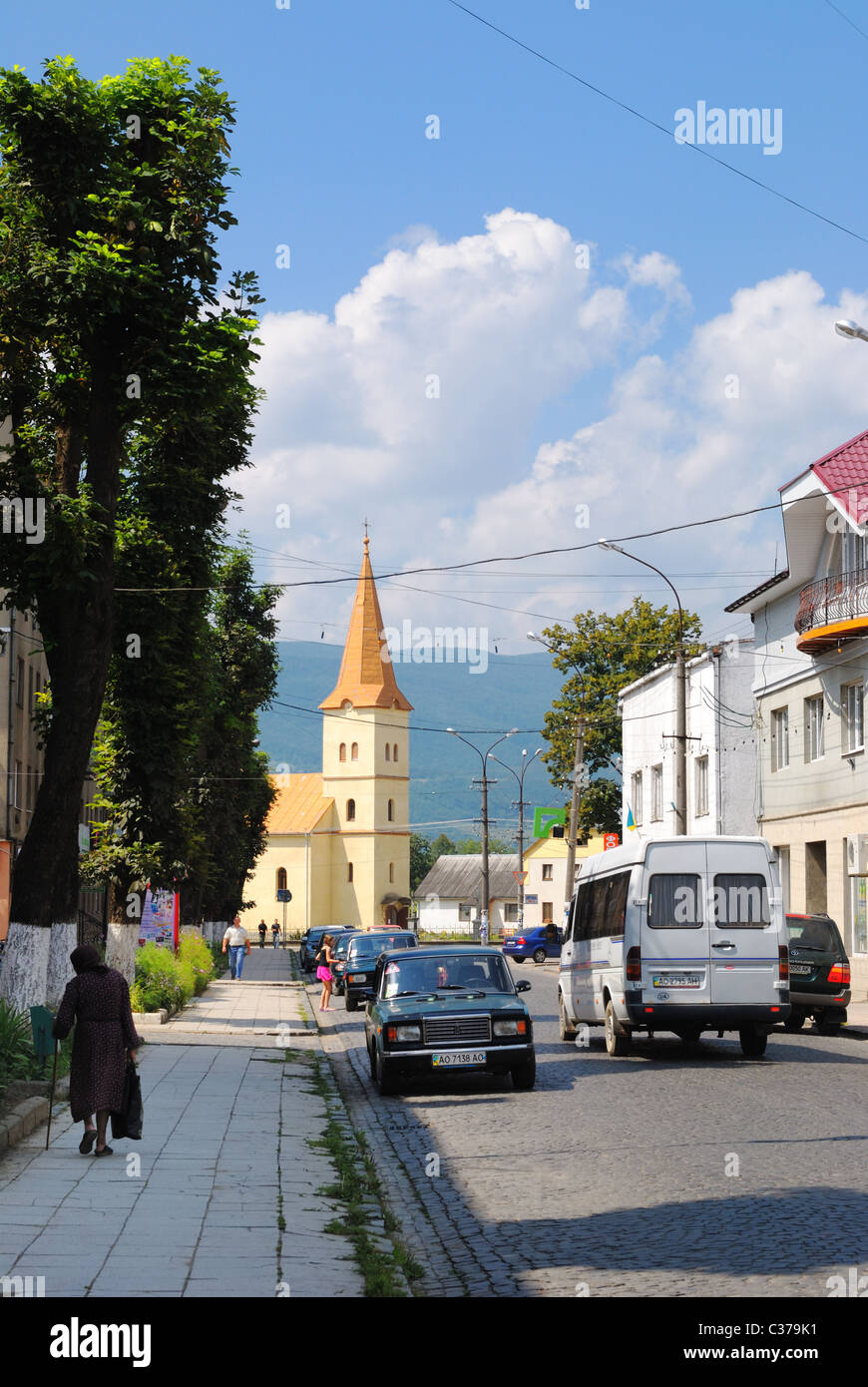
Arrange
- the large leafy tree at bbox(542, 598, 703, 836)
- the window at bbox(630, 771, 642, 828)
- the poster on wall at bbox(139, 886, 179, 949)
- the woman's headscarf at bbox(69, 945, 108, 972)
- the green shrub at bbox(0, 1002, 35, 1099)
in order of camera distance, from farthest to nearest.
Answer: the large leafy tree at bbox(542, 598, 703, 836)
the window at bbox(630, 771, 642, 828)
the poster on wall at bbox(139, 886, 179, 949)
the green shrub at bbox(0, 1002, 35, 1099)
the woman's headscarf at bbox(69, 945, 108, 972)

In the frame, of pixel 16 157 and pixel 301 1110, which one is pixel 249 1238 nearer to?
pixel 301 1110

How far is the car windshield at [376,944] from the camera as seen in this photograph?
36250 millimetres

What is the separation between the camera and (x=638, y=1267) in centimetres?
789

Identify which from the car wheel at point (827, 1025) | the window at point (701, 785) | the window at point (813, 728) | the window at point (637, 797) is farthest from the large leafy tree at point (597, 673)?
the car wheel at point (827, 1025)

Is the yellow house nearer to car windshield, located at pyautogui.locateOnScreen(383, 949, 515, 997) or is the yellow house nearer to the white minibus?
the white minibus

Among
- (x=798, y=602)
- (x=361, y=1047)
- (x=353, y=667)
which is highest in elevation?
(x=353, y=667)

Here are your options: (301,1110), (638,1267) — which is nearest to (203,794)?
(301,1110)

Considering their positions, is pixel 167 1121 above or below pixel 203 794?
→ below

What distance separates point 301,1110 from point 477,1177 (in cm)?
500

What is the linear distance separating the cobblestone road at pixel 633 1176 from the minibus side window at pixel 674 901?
1.77 m

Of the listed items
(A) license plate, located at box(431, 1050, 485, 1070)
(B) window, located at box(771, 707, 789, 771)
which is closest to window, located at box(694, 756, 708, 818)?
(B) window, located at box(771, 707, 789, 771)

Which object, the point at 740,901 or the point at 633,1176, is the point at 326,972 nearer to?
the point at 740,901

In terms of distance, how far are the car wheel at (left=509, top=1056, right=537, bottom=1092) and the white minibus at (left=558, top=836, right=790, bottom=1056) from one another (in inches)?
113
